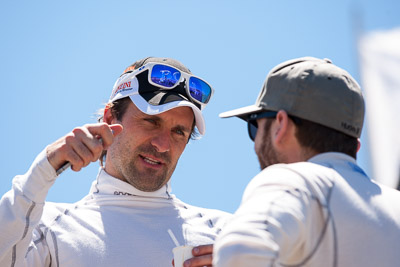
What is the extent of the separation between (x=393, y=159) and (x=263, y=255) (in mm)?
8139

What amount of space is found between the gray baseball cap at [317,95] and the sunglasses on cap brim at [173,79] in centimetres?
211

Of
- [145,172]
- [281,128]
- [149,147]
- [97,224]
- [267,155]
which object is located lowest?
[97,224]

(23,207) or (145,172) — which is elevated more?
(23,207)

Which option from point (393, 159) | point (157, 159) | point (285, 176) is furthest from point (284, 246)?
point (393, 159)

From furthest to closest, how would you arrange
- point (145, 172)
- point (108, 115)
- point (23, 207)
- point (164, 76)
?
1. point (108, 115)
2. point (164, 76)
3. point (145, 172)
4. point (23, 207)

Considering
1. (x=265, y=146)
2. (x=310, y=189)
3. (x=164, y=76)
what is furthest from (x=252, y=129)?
(x=164, y=76)

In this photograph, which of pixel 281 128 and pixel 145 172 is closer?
pixel 281 128

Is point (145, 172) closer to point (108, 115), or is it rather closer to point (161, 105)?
point (161, 105)

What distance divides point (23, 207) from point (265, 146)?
4.71 ft

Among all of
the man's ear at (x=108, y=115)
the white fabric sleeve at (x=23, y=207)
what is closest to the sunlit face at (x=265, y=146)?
the white fabric sleeve at (x=23, y=207)

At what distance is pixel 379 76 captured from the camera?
1089 cm

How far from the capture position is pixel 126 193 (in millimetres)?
4594

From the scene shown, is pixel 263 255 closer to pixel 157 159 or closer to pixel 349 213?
pixel 349 213

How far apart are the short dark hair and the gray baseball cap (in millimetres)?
27
